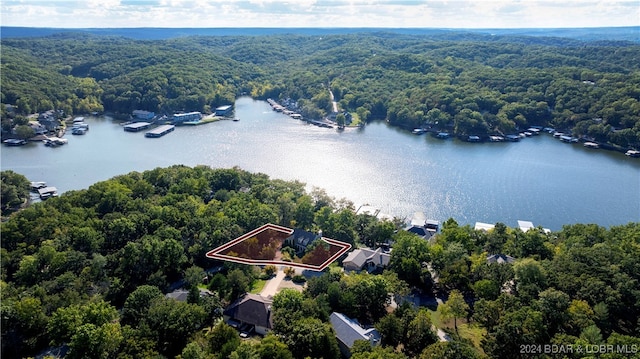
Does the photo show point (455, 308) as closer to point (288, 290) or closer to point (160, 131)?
point (288, 290)

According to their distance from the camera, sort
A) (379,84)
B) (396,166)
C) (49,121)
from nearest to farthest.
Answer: (396,166)
(49,121)
(379,84)

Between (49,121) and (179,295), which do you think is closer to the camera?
(179,295)

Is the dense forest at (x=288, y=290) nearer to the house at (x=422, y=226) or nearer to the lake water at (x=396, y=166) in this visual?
the house at (x=422, y=226)

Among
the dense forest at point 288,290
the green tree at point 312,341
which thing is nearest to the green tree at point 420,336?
the dense forest at point 288,290

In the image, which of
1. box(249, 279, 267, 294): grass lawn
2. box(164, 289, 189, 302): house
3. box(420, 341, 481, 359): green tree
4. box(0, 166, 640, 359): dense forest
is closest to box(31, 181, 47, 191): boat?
box(0, 166, 640, 359): dense forest

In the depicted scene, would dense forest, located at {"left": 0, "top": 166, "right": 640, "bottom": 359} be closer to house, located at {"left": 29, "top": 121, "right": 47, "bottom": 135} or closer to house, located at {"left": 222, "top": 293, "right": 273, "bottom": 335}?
house, located at {"left": 222, "top": 293, "right": 273, "bottom": 335}

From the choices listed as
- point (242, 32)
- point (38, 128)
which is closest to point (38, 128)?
point (38, 128)
